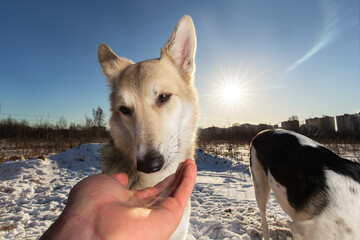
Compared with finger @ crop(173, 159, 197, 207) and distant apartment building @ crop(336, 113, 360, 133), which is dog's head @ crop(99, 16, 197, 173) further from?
distant apartment building @ crop(336, 113, 360, 133)

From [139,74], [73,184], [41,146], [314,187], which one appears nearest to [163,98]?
[139,74]

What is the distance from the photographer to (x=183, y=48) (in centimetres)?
249

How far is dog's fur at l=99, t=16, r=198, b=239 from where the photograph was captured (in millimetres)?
1660

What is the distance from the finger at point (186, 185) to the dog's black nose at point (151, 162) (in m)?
0.21

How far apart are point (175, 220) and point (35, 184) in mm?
6392

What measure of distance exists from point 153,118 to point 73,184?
5.29 m

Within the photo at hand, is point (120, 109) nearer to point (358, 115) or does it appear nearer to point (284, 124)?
point (284, 124)

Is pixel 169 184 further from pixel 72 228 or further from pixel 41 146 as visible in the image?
pixel 41 146

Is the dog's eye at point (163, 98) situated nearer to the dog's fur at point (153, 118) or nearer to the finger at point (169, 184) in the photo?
the dog's fur at point (153, 118)

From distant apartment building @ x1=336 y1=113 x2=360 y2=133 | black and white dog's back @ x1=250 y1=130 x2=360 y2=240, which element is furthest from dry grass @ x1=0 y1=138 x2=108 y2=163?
distant apartment building @ x1=336 y1=113 x2=360 y2=133

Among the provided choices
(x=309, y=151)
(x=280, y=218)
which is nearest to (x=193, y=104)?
(x=309, y=151)

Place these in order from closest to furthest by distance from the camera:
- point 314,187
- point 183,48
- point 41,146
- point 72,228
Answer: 1. point 72,228
2. point 314,187
3. point 183,48
4. point 41,146

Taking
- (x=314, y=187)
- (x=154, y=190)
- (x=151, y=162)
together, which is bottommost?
(x=314, y=187)

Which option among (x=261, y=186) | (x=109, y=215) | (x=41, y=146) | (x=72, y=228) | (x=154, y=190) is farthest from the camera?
(x=41, y=146)
